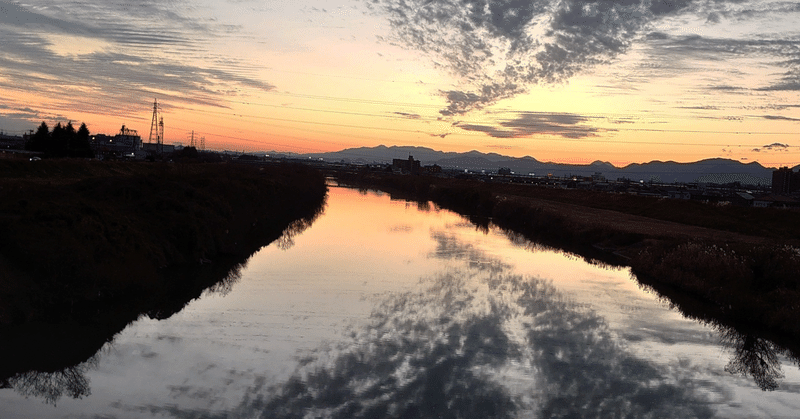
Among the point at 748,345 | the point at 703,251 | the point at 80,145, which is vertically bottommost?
the point at 748,345

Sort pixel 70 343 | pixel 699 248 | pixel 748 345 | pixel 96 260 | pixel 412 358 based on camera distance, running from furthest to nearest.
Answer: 1. pixel 699 248
2. pixel 96 260
3. pixel 748 345
4. pixel 70 343
5. pixel 412 358

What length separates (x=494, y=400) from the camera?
33.1 ft

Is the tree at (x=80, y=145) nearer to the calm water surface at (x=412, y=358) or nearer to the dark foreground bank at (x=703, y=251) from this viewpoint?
the dark foreground bank at (x=703, y=251)

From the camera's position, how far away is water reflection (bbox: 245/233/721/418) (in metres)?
9.74

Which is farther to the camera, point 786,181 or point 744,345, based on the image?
point 786,181

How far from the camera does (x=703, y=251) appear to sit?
21.2 m

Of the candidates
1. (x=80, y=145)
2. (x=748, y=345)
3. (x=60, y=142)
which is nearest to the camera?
(x=748, y=345)

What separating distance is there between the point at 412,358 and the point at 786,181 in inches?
4046

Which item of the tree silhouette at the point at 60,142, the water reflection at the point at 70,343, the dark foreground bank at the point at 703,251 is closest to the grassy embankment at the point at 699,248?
the dark foreground bank at the point at 703,251

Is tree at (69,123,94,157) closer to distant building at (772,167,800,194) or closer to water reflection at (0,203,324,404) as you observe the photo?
water reflection at (0,203,324,404)

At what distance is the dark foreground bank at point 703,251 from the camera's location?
1616 cm

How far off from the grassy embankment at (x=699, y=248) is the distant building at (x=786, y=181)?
157ft

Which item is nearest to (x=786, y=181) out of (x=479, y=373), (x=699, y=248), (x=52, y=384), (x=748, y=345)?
(x=699, y=248)

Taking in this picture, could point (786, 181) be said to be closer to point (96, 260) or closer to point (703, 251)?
point (703, 251)
